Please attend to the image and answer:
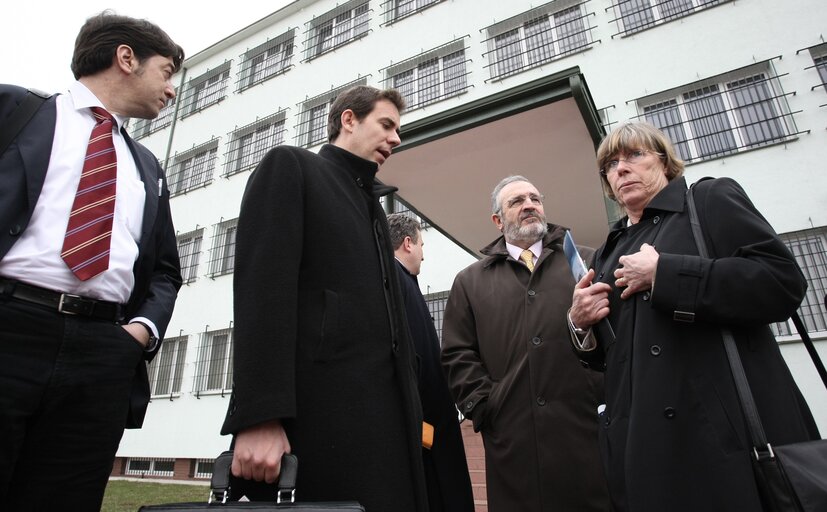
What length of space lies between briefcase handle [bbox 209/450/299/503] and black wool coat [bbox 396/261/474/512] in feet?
3.71

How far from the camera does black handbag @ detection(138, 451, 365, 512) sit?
1.22 meters

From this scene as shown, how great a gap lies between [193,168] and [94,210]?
1811cm

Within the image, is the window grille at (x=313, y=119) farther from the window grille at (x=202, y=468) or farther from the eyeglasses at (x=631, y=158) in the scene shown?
the eyeglasses at (x=631, y=158)

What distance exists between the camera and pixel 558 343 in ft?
8.84

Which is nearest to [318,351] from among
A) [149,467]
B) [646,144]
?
[646,144]

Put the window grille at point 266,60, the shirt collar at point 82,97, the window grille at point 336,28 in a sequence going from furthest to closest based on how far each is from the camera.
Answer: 1. the window grille at point 266,60
2. the window grille at point 336,28
3. the shirt collar at point 82,97

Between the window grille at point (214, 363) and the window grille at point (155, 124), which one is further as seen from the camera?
the window grille at point (155, 124)

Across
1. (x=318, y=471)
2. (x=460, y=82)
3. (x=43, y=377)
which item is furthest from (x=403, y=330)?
(x=460, y=82)

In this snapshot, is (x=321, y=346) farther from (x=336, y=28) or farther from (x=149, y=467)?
(x=336, y=28)

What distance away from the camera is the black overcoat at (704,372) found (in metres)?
1.52

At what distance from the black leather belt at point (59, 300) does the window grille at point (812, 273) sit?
27.5 ft

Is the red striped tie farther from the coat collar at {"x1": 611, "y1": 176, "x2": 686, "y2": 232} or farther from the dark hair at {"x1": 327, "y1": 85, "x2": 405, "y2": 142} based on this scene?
the coat collar at {"x1": 611, "y1": 176, "x2": 686, "y2": 232}

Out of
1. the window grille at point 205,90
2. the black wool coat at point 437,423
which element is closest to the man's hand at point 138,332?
the black wool coat at point 437,423

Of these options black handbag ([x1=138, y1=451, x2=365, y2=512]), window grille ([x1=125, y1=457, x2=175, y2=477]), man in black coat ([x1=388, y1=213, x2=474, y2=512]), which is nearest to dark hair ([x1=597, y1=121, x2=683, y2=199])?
man in black coat ([x1=388, y1=213, x2=474, y2=512])
